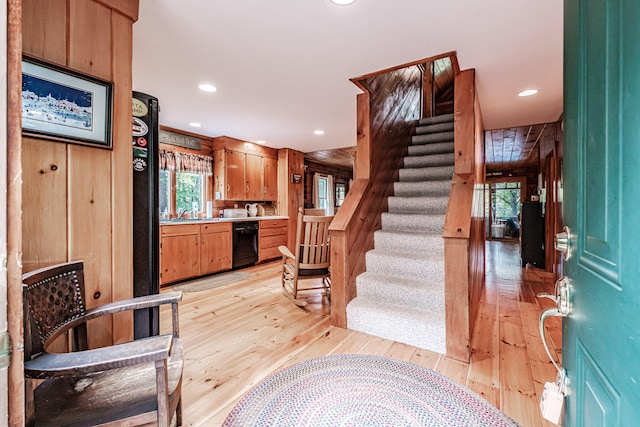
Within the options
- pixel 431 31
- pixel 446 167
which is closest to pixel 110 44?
pixel 431 31

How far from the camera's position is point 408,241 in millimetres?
2814

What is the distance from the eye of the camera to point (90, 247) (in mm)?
1397

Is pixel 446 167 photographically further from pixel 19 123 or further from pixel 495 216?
pixel 495 216

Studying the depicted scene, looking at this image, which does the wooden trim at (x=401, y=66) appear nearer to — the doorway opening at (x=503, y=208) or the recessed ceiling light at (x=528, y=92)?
the recessed ceiling light at (x=528, y=92)

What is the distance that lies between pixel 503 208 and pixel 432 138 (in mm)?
8023

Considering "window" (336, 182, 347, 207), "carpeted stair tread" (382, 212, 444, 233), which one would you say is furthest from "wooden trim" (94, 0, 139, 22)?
"window" (336, 182, 347, 207)

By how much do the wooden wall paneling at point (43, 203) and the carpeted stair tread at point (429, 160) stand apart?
355 centimetres

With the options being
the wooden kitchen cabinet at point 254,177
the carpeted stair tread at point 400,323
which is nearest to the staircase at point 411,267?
the carpeted stair tread at point 400,323

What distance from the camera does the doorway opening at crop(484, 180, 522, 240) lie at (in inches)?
385

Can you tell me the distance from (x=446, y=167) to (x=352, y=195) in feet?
4.76

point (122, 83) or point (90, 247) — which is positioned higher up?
point (122, 83)

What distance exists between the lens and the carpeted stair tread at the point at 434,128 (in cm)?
409

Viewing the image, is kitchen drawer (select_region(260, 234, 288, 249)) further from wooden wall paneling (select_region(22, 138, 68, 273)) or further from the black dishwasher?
wooden wall paneling (select_region(22, 138, 68, 273))

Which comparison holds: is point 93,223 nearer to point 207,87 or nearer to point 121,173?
point 121,173
